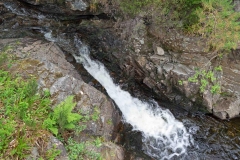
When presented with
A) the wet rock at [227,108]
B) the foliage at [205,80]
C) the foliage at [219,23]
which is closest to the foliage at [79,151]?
the foliage at [205,80]

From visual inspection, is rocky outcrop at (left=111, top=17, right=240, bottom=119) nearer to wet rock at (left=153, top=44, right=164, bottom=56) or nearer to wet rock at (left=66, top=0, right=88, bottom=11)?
wet rock at (left=153, top=44, right=164, bottom=56)

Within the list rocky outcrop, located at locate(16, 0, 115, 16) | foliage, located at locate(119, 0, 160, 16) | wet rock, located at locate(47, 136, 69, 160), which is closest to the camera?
wet rock, located at locate(47, 136, 69, 160)

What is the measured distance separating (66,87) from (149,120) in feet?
10.9

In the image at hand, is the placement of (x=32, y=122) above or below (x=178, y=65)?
below

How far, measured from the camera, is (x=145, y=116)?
7.60 m

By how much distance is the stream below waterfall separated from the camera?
6.77 m

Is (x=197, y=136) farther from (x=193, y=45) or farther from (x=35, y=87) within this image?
(x=35, y=87)

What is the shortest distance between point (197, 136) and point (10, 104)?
598 cm

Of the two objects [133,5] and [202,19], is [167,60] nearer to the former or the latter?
[202,19]

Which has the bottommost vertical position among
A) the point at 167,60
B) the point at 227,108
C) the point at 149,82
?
the point at 149,82

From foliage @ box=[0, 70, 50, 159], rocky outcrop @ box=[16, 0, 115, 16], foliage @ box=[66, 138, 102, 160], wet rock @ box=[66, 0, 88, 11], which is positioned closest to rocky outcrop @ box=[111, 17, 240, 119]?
rocky outcrop @ box=[16, 0, 115, 16]

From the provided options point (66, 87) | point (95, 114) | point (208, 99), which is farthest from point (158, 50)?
point (66, 87)

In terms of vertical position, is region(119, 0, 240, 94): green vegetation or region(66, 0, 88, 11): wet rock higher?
region(119, 0, 240, 94): green vegetation

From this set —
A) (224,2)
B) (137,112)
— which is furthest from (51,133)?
(224,2)
